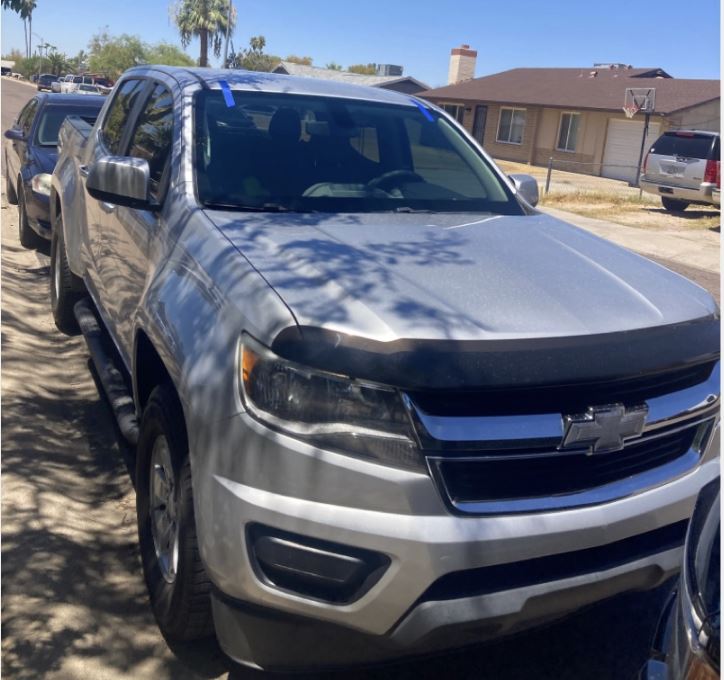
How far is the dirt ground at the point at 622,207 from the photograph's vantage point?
19.0 metres

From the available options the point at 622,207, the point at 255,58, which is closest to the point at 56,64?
the point at 255,58

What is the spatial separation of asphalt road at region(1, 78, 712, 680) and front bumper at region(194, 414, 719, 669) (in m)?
0.36

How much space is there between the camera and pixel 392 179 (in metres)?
4.21

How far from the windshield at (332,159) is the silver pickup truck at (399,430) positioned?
0.22m

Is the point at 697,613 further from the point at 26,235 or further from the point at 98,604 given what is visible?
the point at 26,235

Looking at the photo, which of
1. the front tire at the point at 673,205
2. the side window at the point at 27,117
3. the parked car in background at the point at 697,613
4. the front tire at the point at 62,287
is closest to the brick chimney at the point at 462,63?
the front tire at the point at 673,205

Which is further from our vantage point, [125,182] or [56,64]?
[56,64]

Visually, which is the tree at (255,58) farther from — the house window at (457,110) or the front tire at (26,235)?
the front tire at (26,235)

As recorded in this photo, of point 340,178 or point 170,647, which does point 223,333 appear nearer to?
point 170,647

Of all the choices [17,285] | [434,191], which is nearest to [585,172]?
[17,285]

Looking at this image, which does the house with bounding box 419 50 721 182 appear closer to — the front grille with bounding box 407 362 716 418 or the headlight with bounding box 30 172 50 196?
the headlight with bounding box 30 172 50 196

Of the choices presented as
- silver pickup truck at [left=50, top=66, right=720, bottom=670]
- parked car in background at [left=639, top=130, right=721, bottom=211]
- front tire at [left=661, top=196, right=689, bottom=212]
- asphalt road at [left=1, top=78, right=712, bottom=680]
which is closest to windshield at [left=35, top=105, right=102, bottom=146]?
asphalt road at [left=1, top=78, right=712, bottom=680]

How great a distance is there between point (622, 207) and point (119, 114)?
18052mm

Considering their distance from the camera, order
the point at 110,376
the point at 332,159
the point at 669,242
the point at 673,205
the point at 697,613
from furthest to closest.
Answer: the point at 673,205 → the point at 669,242 → the point at 110,376 → the point at 332,159 → the point at 697,613
